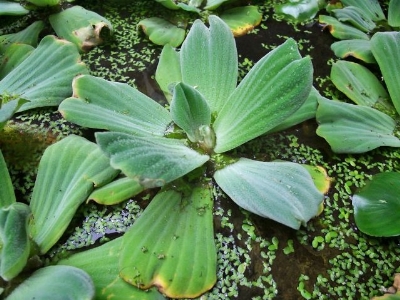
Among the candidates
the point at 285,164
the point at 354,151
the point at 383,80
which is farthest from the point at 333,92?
the point at 285,164

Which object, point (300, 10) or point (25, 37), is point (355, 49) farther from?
point (25, 37)

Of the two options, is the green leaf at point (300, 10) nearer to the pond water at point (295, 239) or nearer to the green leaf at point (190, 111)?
the pond water at point (295, 239)

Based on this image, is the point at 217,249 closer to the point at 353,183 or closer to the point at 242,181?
the point at 242,181

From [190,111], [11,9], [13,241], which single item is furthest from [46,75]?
[13,241]

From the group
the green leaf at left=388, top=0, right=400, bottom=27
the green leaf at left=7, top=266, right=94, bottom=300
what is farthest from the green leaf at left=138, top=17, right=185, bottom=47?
the green leaf at left=7, top=266, right=94, bottom=300

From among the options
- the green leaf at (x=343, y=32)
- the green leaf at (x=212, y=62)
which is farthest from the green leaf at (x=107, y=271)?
the green leaf at (x=343, y=32)

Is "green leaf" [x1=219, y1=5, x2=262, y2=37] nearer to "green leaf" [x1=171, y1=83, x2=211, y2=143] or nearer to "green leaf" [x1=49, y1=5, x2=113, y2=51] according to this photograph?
"green leaf" [x1=49, y1=5, x2=113, y2=51]
